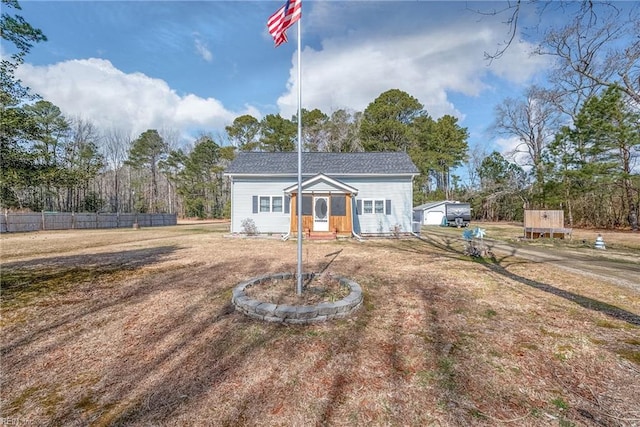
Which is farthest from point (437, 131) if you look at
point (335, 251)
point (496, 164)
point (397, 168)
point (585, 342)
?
point (585, 342)

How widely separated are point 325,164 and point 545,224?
12.5 meters

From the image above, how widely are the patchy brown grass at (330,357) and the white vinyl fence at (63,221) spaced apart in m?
19.3

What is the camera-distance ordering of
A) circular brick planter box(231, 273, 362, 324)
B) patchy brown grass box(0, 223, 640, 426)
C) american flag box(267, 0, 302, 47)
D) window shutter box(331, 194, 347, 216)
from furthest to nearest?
window shutter box(331, 194, 347, 216), american flag box(267, 0, 302, 47), circular brick planter box(231, 273, 362, 324), patchy brown grass box(0, 223, 640, 426)

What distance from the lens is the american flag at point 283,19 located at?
13.8ft

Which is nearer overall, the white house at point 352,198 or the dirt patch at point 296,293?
the dirt patch at point 296,293

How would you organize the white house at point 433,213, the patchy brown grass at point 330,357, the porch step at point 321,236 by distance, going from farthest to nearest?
1. the white house at point 433,213
2. the porch step at point 321,236
3. the patchy brown grass at point 330,357

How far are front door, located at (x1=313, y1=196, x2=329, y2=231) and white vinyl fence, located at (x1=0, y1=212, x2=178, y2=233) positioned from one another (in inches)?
835

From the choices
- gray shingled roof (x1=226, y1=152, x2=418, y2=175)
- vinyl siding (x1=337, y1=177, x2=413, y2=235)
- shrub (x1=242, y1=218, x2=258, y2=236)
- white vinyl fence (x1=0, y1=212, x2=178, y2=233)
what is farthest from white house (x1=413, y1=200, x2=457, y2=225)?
white vinyl fence (x1=0, y1=212, x2=178, y2=233)

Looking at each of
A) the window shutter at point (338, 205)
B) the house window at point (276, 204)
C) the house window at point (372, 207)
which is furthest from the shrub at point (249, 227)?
the house window at point (372, 207)

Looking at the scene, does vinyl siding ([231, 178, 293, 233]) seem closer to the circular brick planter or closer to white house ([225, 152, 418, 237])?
white house ([225, 152, 418, 237])

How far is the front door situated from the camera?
13.8 meters

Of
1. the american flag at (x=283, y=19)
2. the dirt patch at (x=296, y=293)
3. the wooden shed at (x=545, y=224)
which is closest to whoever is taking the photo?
the american flag at (x=283, y=19)

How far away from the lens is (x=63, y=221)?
20.6 meters

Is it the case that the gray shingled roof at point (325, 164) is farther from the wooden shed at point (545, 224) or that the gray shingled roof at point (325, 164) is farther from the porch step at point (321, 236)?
the wooden shed at point (545, 224)
